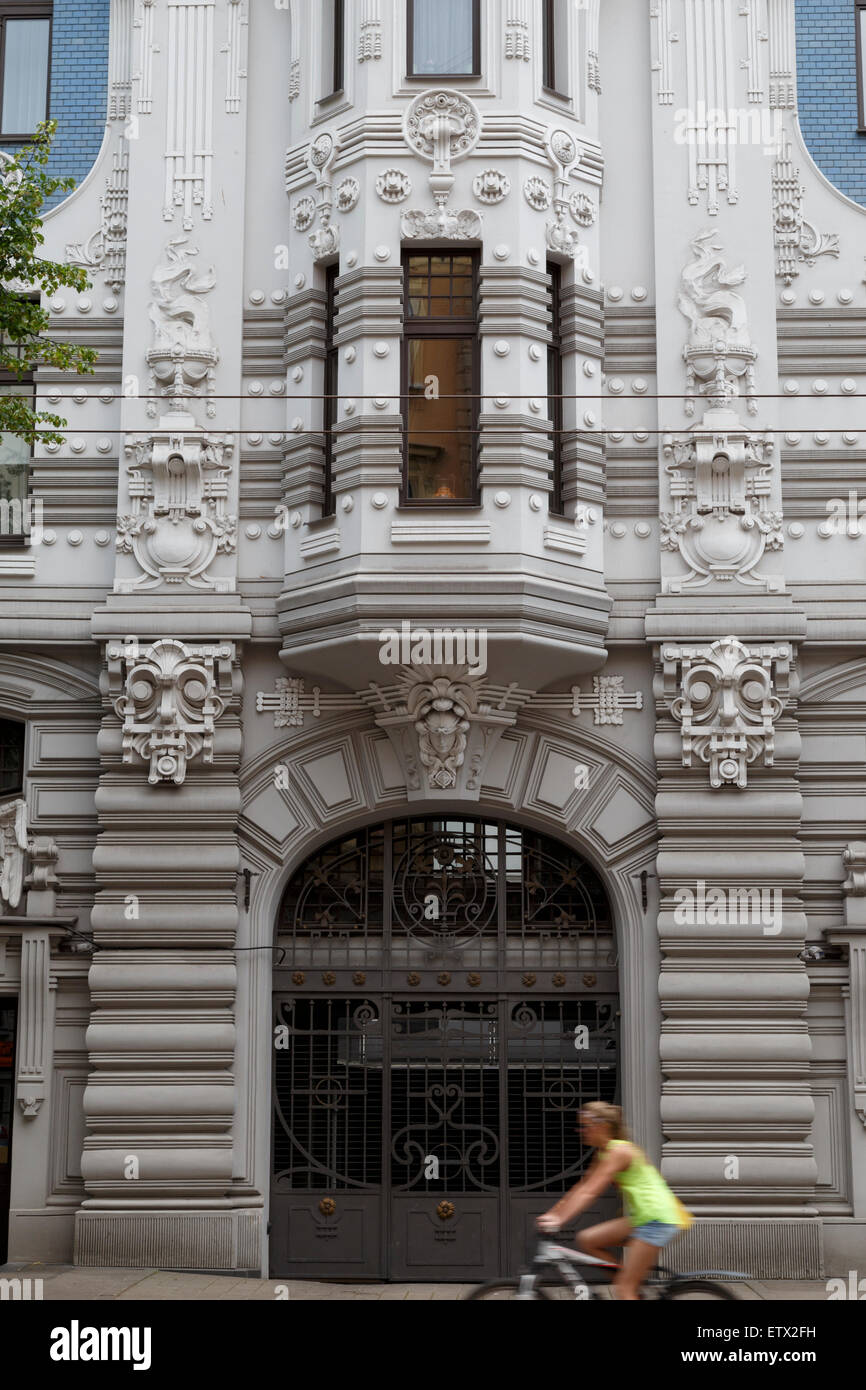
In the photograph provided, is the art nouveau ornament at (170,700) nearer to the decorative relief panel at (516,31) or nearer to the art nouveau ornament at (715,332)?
the art nouveau ornament at (715,332)

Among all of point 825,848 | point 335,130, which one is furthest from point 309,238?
point 825,848

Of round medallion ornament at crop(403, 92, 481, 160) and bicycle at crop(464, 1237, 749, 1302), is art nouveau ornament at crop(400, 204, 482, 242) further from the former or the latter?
bicycle at crop(464, 1237, 749, 1302)

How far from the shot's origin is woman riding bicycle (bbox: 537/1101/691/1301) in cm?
1157

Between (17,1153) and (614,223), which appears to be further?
(614,223)

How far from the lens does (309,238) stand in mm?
18469

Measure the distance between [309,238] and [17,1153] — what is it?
986cm

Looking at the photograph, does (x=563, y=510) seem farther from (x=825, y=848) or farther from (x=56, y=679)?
(x=56, y=679)

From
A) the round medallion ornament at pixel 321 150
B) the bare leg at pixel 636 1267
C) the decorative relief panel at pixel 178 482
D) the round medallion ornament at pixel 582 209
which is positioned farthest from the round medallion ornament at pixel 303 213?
the bare leg at pixel 636 1267

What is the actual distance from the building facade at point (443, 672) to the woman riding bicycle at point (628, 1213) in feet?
16.7

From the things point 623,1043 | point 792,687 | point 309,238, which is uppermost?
point 309,238

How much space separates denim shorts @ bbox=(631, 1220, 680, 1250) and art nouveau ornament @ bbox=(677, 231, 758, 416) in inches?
363

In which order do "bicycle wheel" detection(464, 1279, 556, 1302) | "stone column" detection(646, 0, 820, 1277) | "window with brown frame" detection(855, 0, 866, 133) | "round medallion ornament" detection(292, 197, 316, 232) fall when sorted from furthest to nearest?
"window with brown frame" detection(855, 0, 866, 133) → "round medallion ornament" detection(292, 197, 316, 232) → "stone column" detection(646, 0, 820, 1277) → "bicycle wheel" detection(464, 1279, 556, 1302)

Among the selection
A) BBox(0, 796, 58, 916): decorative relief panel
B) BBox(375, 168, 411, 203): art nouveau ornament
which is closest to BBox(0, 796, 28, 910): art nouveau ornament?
BBox(0, 796, 58, 916): decorative relief panel

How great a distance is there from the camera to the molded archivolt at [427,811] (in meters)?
17.6
